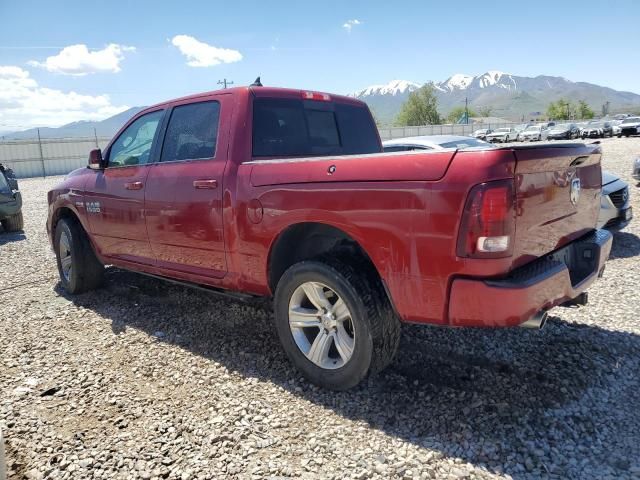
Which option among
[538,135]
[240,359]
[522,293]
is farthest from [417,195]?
[538,135]

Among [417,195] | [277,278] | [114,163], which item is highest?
[114,163]

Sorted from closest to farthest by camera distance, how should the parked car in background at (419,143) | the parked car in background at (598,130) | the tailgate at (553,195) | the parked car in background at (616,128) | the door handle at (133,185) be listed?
the tailgate at (553,195) < the door handle at (133,185) < the parked car in background at (419,143) < the parked car in background at (616,128) < the parked car in background at (598,130)

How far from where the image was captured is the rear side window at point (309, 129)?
12.5 ft

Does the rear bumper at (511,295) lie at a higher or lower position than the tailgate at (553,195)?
lower

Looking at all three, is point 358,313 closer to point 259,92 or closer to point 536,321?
point 536,321

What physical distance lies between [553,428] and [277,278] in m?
1.92

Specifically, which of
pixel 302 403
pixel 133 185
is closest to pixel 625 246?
pixel 302 403

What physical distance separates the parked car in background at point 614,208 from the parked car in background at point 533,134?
136 feet

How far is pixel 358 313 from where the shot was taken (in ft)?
9.63

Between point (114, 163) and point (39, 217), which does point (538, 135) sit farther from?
point (114, 163)

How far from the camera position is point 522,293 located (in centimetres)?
246

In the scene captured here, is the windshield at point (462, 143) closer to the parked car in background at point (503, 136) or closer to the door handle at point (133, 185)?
the door handle at point (133, 185)

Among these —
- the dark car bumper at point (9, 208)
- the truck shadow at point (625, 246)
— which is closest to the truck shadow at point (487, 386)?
the truck shadow at point (625, 246)

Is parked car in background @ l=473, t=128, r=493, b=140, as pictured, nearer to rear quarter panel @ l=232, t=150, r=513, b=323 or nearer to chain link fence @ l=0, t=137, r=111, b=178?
chain link fence @ l=0, t=137, r=111, b=178
